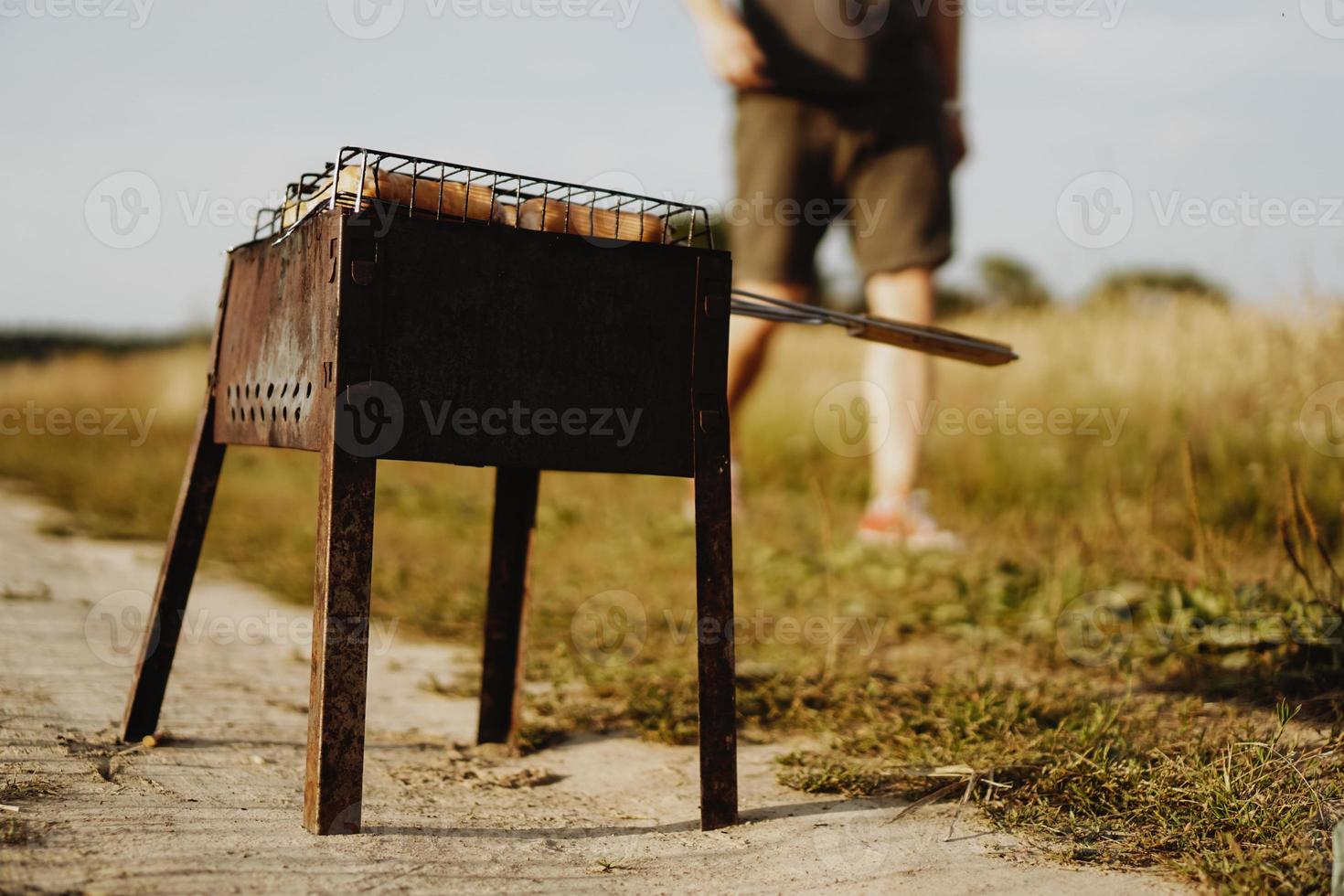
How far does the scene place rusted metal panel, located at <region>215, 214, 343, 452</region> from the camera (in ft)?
5.54

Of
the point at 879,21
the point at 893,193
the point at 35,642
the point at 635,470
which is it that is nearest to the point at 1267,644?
the point at 635,470

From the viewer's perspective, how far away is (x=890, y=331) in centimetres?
228

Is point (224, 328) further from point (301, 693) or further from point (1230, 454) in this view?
point (1230, 454)

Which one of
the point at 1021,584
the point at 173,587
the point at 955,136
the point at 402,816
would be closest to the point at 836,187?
the point at 955,136

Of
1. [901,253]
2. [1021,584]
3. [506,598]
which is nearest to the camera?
[506,598]

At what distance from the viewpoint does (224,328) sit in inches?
88.8

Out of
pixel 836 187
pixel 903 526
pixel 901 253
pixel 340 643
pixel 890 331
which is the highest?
pixel 836 187

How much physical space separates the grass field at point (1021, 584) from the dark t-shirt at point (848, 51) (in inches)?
61.4

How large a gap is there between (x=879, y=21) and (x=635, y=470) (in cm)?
306

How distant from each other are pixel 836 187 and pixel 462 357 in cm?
299

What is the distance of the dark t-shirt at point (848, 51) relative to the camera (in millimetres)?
4262

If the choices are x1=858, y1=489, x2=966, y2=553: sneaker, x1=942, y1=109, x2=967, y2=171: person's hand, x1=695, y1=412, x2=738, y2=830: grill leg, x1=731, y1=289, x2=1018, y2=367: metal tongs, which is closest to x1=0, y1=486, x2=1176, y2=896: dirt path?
x1=695, y1=412, x2=738, y2=830: grill leg

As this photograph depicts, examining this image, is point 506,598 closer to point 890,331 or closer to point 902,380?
point 890,331

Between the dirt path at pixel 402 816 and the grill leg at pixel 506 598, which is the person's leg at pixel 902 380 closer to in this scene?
the dirt path at pixel 402 816
